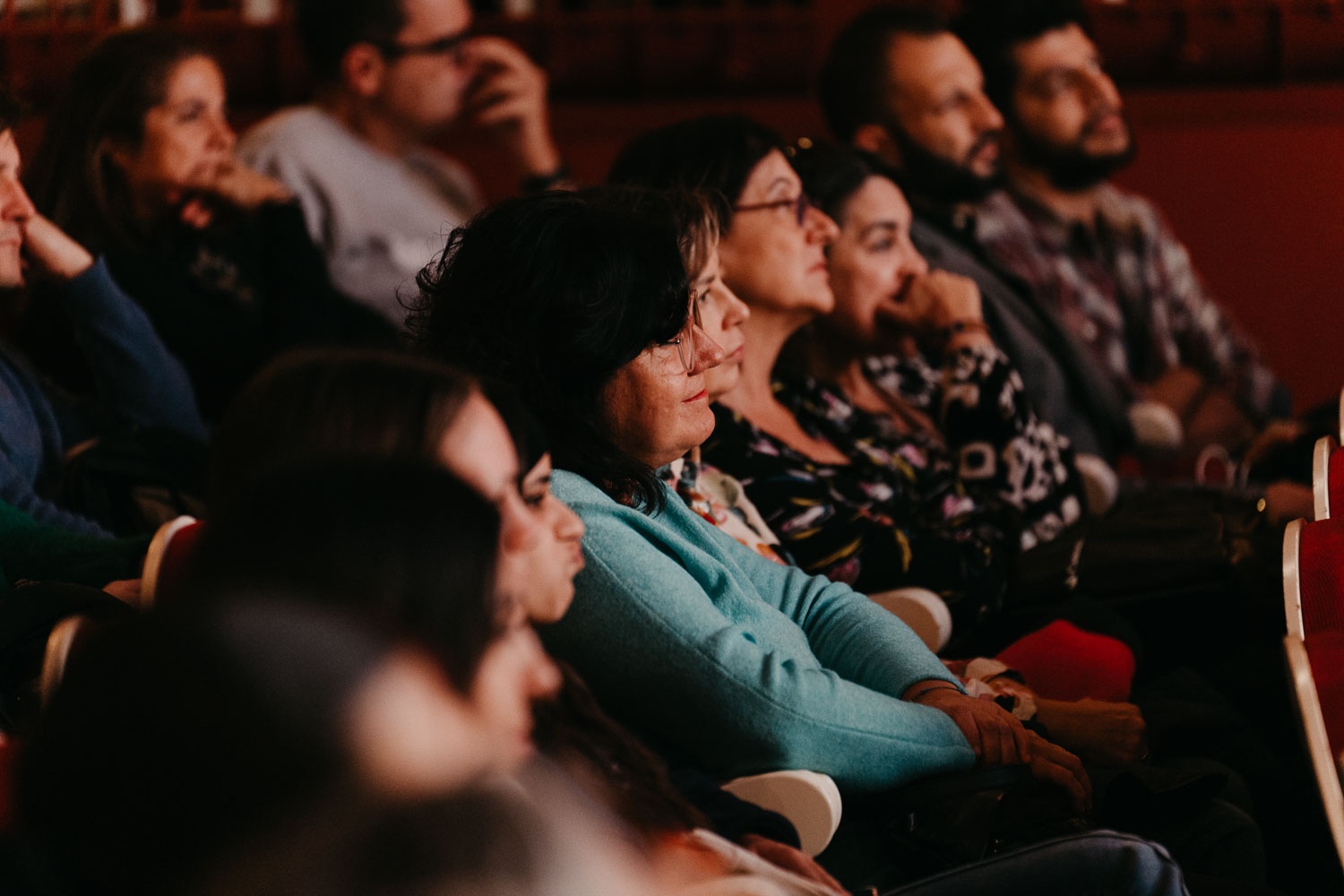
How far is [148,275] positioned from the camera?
2508 mm

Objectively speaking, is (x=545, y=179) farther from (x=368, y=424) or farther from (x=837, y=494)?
(x=368, y=424)

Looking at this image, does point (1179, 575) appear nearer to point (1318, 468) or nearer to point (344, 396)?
point (1318, 468)

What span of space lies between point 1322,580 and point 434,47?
250cm

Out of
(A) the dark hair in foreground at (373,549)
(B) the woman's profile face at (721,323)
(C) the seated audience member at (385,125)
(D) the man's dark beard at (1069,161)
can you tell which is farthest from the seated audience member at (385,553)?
(D) the man's dark beard at (1069,161)

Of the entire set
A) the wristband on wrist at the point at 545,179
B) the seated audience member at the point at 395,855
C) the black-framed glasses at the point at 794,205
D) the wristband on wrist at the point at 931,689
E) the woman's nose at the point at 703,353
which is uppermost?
the seated audience member at the point at 395,855

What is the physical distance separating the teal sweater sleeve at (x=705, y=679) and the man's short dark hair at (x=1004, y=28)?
8.27 ft

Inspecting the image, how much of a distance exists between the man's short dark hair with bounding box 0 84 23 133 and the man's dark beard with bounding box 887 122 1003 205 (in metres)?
1.87

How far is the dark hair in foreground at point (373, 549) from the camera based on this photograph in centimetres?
75

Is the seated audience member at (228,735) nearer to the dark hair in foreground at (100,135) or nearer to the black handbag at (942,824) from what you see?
the black handbag at (942,824)

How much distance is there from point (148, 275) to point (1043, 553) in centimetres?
155

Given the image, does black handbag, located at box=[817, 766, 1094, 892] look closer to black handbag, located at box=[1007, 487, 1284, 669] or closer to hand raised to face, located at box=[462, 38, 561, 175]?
black handbag, located at box=[1007, 487, 1284, 669]

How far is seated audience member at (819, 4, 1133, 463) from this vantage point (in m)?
3.09

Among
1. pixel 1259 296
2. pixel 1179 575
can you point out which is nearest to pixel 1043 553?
pixel 1179 575

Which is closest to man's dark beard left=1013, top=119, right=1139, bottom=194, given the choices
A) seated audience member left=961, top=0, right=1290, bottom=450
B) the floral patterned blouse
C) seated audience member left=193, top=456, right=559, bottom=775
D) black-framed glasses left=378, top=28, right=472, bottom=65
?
seated audience member left=961, top=0, right=1290, bottom=450
